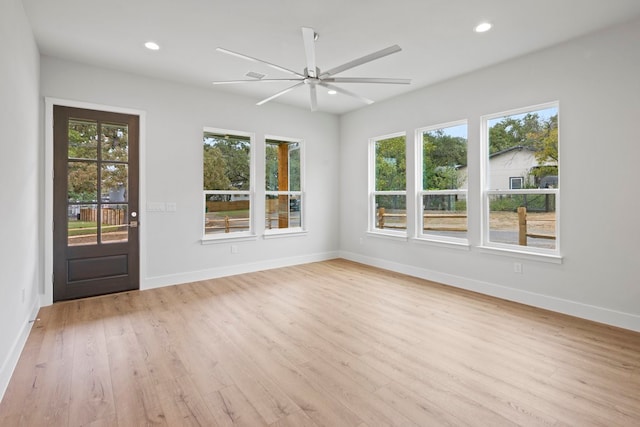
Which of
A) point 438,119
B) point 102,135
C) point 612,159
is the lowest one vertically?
point 612,159

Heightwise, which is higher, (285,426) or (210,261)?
(210,261)

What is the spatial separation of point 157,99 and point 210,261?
2.47 metres

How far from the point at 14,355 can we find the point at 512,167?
17.3ft

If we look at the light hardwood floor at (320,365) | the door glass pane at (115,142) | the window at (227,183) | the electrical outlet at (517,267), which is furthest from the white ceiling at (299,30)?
the light hardwood floor at (320,365)

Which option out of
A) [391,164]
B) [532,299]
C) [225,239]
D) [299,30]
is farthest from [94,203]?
[532,299]

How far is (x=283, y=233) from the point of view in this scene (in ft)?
19.4

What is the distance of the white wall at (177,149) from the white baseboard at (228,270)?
14 millimetres

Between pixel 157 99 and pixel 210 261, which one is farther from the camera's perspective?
pixel 210 261

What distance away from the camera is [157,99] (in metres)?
4.59

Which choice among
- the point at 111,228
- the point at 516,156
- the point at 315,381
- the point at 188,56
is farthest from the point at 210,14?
the point at 516,156

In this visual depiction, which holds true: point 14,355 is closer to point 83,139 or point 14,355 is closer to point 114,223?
point 114,223

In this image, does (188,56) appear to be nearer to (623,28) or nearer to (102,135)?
(102,135)

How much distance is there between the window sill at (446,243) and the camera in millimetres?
4527

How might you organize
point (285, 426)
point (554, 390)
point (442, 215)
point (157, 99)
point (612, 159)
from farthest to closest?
point (442, 215) → point (157, 99) → point (612, 159) → point (554, 390) → point (285, 426)
